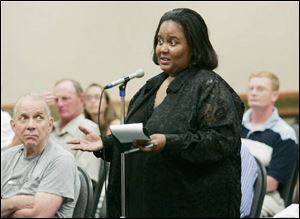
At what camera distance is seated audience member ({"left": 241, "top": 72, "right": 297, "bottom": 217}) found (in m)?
3.47

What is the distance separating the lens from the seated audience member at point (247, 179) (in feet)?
9.43

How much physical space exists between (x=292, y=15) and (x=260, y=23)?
0.23 m

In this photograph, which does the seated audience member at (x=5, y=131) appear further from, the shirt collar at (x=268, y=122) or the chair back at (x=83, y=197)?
the shirt collar at (x=268, y=122)

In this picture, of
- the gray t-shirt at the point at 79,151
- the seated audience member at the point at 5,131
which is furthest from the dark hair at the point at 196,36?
the seated audience member at the point at 5,131

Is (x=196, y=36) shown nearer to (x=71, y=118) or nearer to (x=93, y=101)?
(x=71, y=118)

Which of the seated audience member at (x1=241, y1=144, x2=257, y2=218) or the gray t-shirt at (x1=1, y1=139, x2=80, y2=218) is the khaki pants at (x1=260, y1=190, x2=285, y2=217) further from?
the gray t-shirt at (x1=1, y1=139, x2=80, y2=218)

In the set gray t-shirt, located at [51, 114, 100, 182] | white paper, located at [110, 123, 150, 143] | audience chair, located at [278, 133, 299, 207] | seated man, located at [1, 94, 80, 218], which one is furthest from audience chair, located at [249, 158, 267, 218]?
white paper, located at [110, 123, 150, 143]

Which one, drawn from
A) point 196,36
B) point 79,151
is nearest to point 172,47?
point 196,36

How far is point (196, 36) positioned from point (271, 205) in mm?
1554

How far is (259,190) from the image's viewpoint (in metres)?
2.94

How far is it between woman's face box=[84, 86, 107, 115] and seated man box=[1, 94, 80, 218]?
5.10 ft

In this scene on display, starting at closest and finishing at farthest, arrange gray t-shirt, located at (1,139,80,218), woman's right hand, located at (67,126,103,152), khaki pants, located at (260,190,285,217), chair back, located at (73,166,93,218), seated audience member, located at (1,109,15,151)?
woman's right hand, located at (67,126,103,152) → gray t-shirt, located at (1,139,80,218) → chair back, located at (73,166,93,218) → seated audience member, located at (1,109,15,151) → khaki pants, located at (260,190,285,217)

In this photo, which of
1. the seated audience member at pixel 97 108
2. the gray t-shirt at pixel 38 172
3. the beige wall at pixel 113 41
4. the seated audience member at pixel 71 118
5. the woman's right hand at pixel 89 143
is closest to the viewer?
the woman's right hand at pixel 89 143

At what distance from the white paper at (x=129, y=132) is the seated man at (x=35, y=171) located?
635 mm
